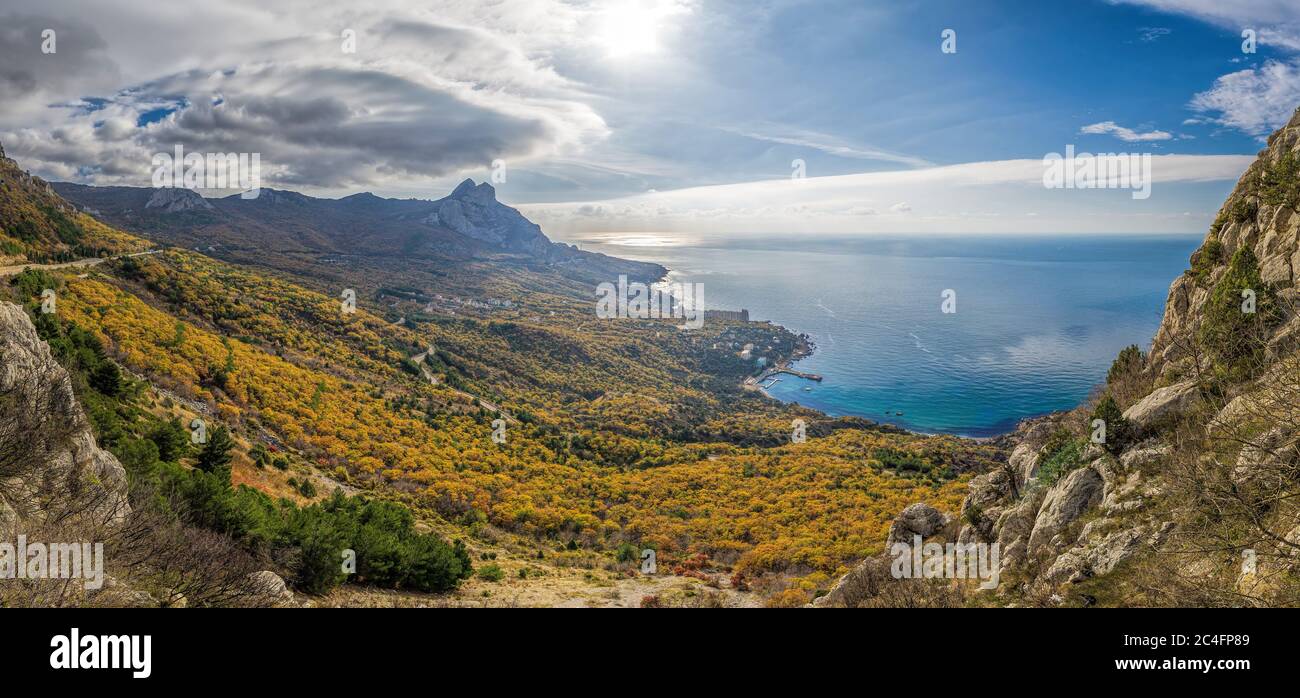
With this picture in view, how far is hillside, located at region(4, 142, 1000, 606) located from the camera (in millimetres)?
12781

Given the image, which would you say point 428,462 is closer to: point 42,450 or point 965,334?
point 42,450

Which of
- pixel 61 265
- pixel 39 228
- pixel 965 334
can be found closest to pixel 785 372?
pixel 965 334

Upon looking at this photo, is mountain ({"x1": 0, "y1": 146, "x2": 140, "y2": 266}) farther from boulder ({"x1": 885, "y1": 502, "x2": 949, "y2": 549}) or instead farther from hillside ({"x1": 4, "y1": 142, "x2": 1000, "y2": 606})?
boulder ({"x1": 885, "y1": 502, "x2": 949, "y2": 549})

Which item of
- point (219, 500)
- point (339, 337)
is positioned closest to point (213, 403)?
point (219, 500)

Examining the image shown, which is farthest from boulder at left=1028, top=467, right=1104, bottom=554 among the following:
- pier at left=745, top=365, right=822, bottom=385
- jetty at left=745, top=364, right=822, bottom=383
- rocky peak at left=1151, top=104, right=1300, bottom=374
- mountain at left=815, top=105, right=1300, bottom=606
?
jetty at left=745, top=364, right=822, bottom=383

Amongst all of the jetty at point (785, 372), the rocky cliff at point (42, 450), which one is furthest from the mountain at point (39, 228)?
the jetty at point (785, 372)

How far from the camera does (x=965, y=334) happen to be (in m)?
95.9

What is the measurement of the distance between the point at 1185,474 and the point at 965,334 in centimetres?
10210

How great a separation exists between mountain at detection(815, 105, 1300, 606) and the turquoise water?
49.4 meters

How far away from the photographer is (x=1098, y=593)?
821 centimetres

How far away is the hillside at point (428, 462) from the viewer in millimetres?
12781

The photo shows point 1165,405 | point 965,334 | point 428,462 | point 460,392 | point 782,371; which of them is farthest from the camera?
point 965,334

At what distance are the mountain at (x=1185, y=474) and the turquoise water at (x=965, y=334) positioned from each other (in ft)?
162

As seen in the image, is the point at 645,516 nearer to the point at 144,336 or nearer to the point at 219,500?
the point at 219,500
